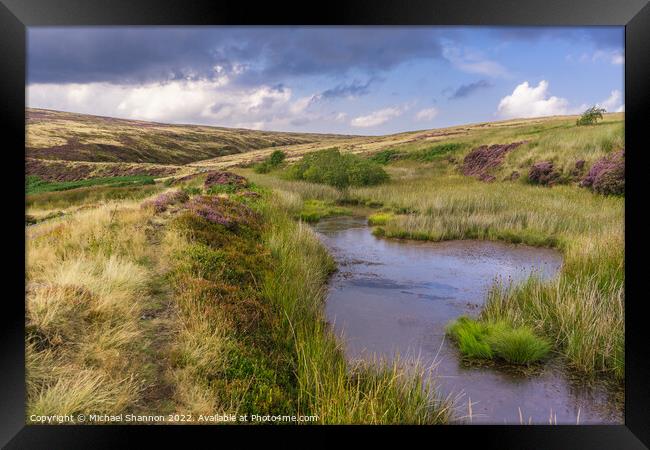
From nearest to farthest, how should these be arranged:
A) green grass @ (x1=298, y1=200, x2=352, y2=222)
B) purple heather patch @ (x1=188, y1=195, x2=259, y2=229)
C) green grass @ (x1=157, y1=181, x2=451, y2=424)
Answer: green grass @ (x1=157, y1=181, x2=451, y2=424) → purple heather patch @ (x1=188, y1=195, x2=259, y2=229) → green grass @ (x1=298, y1=200, x2=352, y2=222)

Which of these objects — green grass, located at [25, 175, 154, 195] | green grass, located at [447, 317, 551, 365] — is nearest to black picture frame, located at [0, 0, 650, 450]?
green grass, located at [447, 317, 551, 365]

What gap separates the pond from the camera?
4543mm

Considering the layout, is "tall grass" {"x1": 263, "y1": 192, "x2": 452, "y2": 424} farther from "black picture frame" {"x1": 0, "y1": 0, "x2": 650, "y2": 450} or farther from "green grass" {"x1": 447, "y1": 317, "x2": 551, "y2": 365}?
"green grass" {"x1": 447, "y1": 317, "x2": 551, "y2": 365}

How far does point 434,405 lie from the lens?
4.27 metres

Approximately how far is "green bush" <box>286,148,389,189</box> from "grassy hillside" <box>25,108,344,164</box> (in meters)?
0.51

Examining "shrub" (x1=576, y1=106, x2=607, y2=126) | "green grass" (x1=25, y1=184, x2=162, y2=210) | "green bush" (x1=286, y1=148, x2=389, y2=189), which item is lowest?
"green grass" (x1=25, y1=184, x2=162, y2=210)

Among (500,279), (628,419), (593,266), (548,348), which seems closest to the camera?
(628,419)

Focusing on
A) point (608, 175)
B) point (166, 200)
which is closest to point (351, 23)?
point (166, 200)

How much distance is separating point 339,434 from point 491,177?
5.25m

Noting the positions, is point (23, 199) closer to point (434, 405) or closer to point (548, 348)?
point (434, 405)

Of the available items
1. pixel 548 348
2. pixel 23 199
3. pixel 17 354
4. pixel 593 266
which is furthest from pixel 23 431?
pixel 593 266

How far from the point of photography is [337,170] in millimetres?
7742

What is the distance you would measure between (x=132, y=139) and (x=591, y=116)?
638 cm

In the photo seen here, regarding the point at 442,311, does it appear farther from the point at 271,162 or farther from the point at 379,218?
the point at 271,162
